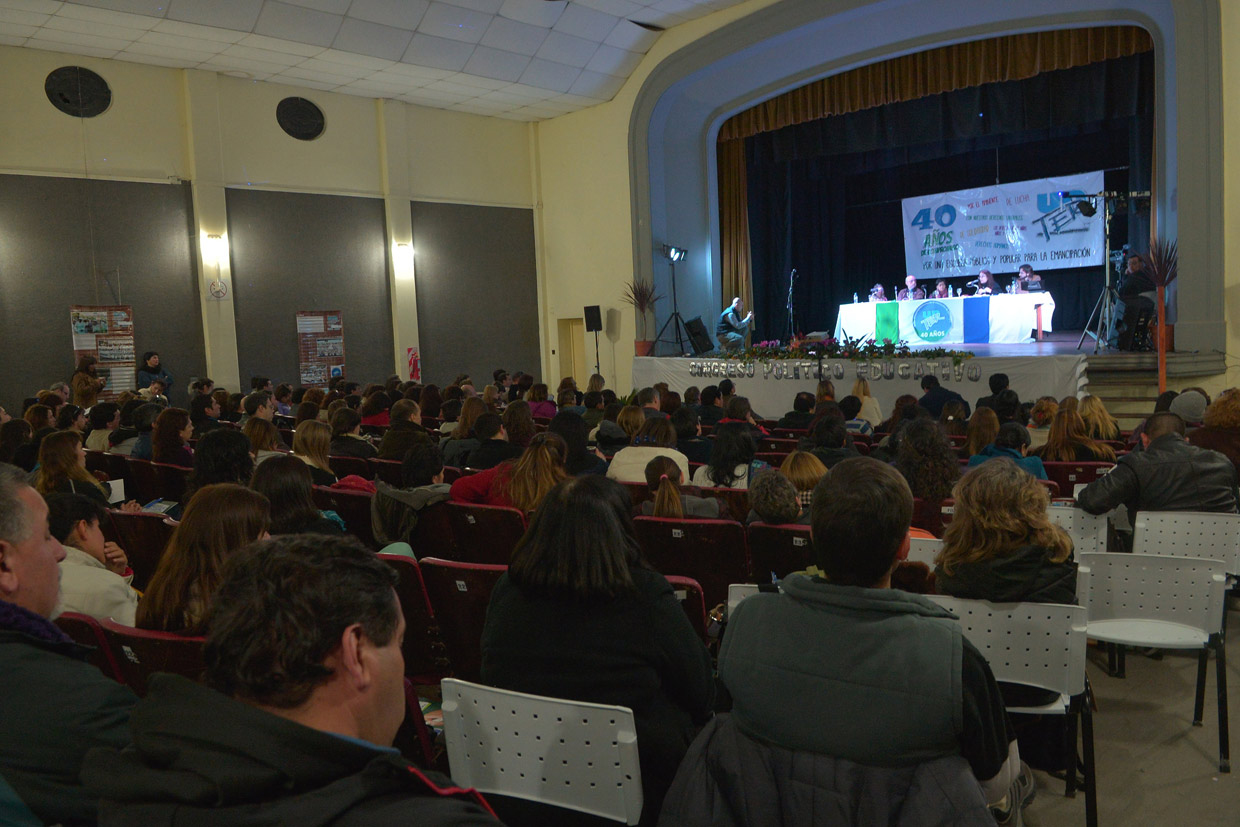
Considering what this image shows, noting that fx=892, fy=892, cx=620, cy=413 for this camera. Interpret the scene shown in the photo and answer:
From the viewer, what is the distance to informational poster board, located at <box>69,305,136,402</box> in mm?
11297

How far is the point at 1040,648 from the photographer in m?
2.30

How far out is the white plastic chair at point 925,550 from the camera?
3027 mm

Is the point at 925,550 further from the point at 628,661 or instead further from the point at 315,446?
the point at 315,446

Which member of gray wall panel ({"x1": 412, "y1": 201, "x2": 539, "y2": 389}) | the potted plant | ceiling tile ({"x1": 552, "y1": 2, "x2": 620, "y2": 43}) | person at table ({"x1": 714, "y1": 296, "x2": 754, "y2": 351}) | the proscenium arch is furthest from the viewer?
gray wall panel ({"x1": 412, "y1": 201, "x2": 539, "y2": 389})

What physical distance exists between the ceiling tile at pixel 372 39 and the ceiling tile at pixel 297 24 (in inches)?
5.0

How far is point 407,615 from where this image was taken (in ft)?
9.62

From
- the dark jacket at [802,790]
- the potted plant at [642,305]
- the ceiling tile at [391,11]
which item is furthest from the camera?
the potted plant at [642,305]

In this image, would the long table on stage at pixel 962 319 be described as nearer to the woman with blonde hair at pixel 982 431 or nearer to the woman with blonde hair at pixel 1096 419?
the woman with blonde hair at pixel 1096 419

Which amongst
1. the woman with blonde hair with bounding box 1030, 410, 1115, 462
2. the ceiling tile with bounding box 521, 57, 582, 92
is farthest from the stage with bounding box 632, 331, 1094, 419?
Result: the woman with blonde hair with bounding box 1030, 410, 1115, 462

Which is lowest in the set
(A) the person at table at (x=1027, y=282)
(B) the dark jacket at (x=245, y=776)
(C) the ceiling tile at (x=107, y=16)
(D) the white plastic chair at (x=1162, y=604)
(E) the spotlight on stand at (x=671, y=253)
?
(D) the white plastic chair at (x=1162, y=604)

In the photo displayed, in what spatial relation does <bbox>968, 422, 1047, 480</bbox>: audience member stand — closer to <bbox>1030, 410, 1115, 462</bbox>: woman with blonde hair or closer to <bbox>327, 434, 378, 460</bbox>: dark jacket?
<bbox>1030, 410, 1115, 462</bbox>: woman with blonde hair

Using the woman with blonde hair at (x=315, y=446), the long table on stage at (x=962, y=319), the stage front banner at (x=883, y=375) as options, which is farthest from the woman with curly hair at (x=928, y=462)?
the long table on stage at (x=962, y=319)

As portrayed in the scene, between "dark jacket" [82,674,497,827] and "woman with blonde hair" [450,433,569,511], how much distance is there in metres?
2.78

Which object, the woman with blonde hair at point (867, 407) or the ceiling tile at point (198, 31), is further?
the ceiling tile at point (198, 31)
